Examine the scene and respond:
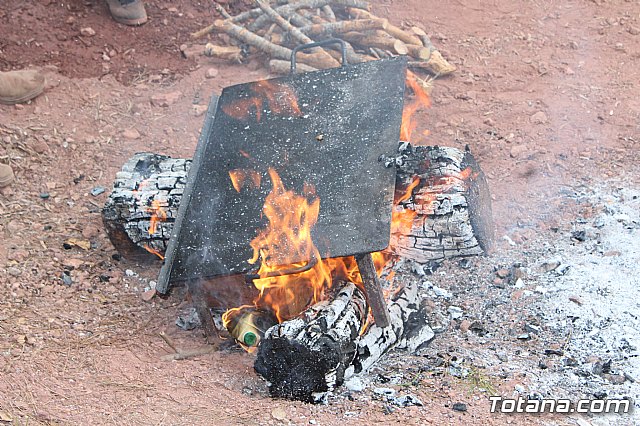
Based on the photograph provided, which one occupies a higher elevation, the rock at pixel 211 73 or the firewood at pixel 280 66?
the firewood at pixel 280 66

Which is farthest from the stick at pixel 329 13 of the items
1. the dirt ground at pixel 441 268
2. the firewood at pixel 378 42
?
the dirt ground at pixel 441 268

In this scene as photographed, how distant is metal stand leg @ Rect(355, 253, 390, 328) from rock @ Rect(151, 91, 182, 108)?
11.1 feet

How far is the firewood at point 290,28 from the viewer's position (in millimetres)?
6074

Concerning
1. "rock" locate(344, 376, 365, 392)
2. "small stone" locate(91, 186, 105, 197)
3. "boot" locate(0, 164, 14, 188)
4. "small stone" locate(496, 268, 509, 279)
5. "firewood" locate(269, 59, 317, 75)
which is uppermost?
"small stone" locate(496, 268, 509, 279)

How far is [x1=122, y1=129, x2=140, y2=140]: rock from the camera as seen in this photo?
19.2ft

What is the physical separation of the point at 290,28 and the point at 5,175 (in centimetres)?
290

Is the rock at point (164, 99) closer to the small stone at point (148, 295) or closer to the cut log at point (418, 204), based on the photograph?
the cut log at point (418, 204)

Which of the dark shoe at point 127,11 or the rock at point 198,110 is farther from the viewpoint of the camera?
the dark shoe at point 127,11

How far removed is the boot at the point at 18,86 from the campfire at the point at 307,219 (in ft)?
6.55

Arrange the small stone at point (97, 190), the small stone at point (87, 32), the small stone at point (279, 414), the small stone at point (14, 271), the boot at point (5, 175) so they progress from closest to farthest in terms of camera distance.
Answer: the small stone at point (279, 414)
the small stone at point (14, 271)
the boot at point (5, 175)
the small stone at point (97, 190)
the small stone at point (87, 32)

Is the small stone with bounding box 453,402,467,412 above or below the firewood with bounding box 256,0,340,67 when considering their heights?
above

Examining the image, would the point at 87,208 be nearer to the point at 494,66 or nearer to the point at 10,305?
the point at 10,305

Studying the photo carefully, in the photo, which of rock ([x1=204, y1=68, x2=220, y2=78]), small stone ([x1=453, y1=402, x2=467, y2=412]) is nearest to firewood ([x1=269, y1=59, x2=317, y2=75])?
rock ([x1=204, y1=68, x2=220, y2=78])

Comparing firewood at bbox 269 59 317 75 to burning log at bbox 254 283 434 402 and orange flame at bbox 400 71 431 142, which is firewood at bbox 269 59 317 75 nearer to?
orange flame at bbox 400 71 431 142
